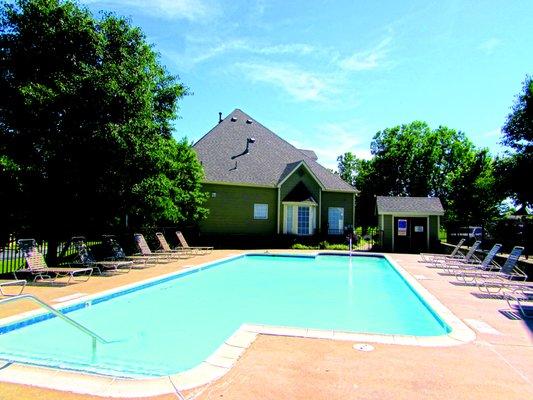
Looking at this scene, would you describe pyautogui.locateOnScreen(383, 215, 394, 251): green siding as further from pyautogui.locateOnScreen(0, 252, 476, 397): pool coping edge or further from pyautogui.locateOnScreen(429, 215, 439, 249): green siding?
pyautogui.locateOnScreen(0, 252, 476, 397): pool coping edge

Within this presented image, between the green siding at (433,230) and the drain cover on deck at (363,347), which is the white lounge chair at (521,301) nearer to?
the drain cover on deck at (363,347)

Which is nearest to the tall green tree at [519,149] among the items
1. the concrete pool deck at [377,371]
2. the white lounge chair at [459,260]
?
the white lounge chair at [459,260]

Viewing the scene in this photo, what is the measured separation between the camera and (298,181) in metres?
28.3

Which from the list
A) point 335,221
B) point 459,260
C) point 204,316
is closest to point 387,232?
point 335,221

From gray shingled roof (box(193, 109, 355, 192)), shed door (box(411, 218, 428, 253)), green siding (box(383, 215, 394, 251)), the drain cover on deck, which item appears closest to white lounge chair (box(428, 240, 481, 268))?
green siding (box(383, 215, 394, 251))

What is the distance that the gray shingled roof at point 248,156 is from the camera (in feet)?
90.1

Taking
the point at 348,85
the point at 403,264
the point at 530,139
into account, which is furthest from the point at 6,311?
the point at 530,139

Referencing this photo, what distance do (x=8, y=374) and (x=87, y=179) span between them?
9.17 metres

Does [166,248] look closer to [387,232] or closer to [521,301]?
[521,301]

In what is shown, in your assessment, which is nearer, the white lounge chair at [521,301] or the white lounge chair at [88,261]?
the white lounge chair at [521,301]

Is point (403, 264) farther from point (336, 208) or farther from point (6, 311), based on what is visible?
point (6, 311)

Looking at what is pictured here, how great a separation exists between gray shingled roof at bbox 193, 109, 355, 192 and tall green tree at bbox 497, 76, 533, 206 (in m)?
10.0

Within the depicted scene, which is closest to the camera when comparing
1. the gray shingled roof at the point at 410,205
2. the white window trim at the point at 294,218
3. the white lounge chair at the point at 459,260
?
the white lounge chair at the point at 459,260

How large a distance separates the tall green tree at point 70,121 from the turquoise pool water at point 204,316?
4068mm
